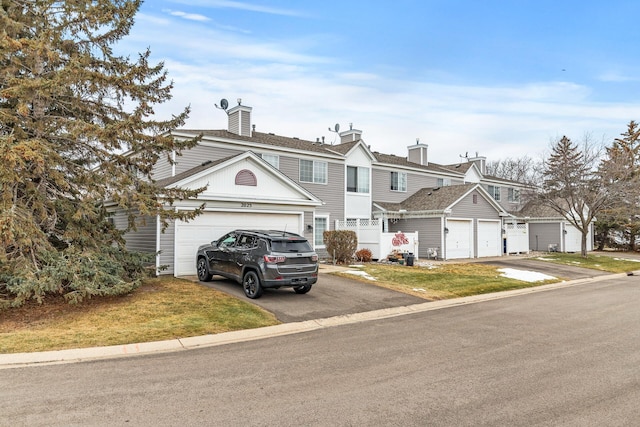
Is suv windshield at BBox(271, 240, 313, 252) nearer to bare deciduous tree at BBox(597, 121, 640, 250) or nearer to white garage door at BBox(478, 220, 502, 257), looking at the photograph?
white garage door at BBox(478, 220, 502, 257)

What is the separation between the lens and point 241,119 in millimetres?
22656

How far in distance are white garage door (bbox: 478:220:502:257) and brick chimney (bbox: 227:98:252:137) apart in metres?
15.8

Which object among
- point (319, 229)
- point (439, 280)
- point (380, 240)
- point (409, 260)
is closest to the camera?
point (439, 280)

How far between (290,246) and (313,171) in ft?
41.7

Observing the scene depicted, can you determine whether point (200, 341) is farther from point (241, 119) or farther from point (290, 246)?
point (241, 119)

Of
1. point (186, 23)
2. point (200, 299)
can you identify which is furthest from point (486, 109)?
point (200, 299)

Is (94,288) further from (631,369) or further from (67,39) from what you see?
(631,369)

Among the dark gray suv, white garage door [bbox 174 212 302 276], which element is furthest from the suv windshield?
white garage door [bbox 174 212 302 276]

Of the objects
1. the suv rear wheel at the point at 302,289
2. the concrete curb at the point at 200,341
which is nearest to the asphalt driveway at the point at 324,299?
the suv rear wheel at the point at 302,289

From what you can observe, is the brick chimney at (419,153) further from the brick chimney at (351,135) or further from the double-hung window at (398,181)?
the brick chimney at (351,135)

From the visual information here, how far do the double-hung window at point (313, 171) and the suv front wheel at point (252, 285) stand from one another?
1197 centimetres

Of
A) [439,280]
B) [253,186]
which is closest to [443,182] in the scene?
[439,280]

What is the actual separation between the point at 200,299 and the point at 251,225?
619cm

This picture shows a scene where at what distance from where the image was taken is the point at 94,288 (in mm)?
9578
